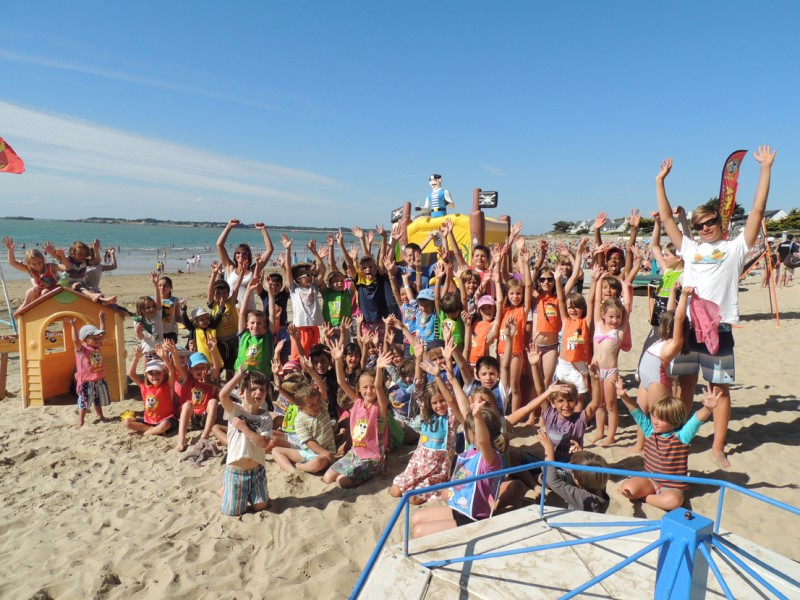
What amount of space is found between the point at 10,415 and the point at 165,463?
2899 millimetres

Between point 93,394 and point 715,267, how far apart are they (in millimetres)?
6809

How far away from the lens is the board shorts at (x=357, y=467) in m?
4.42

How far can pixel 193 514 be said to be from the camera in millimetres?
4004

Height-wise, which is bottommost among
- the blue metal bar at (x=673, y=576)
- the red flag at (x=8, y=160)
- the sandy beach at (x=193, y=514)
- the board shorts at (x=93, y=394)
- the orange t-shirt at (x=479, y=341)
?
the sandy beach at (x=193, y=514)

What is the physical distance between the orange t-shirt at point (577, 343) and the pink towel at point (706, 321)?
3.64 ft

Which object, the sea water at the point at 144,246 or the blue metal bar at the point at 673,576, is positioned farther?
the sea water at the point at 144,246

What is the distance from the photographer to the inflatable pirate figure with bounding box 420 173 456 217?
480 inches

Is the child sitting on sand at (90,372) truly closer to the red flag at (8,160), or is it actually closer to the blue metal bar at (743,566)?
the red flag at (8,160)

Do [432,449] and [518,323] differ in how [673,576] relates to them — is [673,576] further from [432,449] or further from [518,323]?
[518,323]

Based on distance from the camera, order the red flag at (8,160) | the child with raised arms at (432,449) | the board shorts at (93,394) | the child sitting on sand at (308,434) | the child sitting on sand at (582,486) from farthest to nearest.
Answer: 1. the red flag at (8,160)
2. the board shorts at (93,394)
3. the child sitting on sand at (308,434)
4. the child with raised arms at (432,449)
5. the child sitting on sand at (582,486)

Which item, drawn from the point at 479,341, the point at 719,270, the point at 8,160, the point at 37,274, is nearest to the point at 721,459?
the point at 719,270

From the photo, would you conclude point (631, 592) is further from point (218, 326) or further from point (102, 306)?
point (102, 306)

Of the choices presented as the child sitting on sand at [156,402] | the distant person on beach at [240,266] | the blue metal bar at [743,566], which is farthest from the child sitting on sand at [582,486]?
the distant person on beach at [240,266]

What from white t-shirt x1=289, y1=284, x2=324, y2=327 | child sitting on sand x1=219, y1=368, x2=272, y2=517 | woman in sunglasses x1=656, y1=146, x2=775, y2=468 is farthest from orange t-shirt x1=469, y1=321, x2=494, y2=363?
child sitting on sand x1=219, y1=368, x2=272, y2=517
